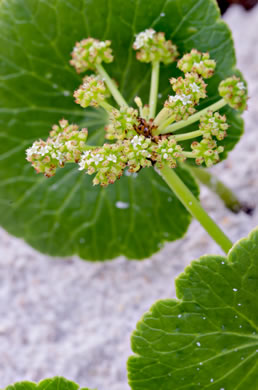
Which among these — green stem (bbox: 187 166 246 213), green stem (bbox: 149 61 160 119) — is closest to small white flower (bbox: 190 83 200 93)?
green stem (bbox: 149 61 160 119)

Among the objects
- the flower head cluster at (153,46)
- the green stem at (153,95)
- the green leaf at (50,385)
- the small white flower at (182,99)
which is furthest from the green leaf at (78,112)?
the green leaf at (50,385)

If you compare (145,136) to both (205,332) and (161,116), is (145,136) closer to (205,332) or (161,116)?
(161,116)

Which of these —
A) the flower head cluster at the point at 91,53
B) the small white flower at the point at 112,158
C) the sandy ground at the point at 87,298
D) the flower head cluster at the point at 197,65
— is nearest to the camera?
the small white flower at the point at 112,158

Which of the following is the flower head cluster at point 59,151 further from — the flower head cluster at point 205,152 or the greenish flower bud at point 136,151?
the flower head cluster at point 205,152

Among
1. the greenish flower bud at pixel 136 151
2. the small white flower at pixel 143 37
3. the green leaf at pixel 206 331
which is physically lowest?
the green leaf at pixel 206 331

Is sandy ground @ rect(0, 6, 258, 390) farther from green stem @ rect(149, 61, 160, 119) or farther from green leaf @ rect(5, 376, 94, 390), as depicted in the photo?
green stem @ rect(149, 61, 160, 119)

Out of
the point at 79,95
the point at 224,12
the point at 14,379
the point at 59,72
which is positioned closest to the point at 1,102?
the point at 59,72

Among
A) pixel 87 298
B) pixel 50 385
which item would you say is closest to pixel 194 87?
pixel 50 385

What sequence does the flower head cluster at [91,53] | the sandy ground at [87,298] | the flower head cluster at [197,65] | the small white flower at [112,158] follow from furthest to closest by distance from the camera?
the sandy ground at [87,298], the flower head cluster at [91,53], the flower head cluster at [197,65], the small white flower at [112,158]
